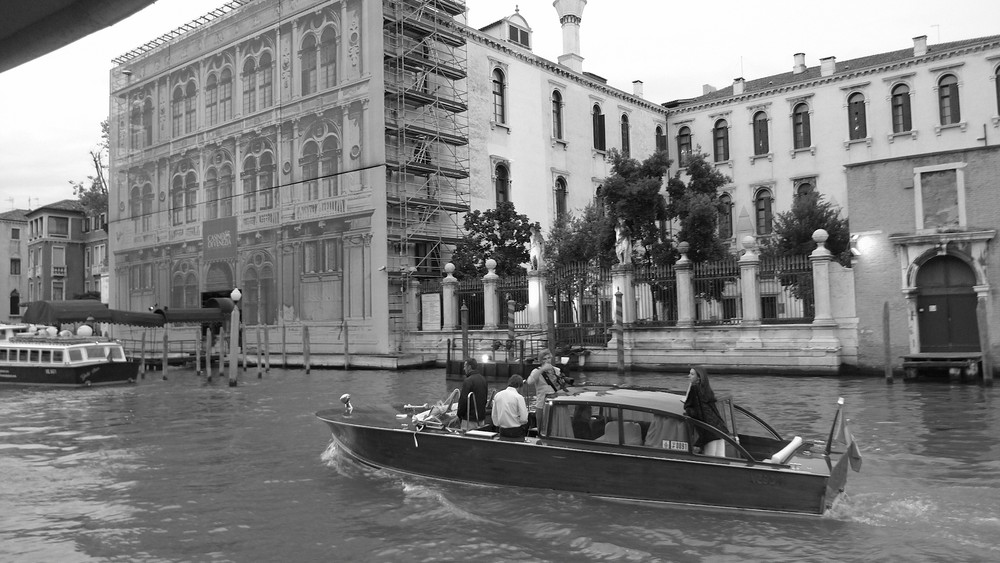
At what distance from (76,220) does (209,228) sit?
85.7 feet

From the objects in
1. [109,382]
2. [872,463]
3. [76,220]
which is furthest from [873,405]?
[76,220]

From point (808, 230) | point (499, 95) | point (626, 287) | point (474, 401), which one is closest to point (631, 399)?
point (474, 401)

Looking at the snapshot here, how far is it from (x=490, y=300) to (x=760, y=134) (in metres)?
20.6

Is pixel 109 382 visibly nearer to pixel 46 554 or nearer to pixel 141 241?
pixel 141 241

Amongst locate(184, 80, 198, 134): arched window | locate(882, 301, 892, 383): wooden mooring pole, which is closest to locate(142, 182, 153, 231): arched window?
locate(184, 80, 198, 134): arched window

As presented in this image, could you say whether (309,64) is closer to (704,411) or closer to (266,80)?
(266,80)

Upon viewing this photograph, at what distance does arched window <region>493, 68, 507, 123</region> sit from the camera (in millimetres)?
34688

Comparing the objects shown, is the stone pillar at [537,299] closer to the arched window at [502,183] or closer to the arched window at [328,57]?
the arched window at [502,183]

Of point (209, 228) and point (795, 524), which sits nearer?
point (795, 524)

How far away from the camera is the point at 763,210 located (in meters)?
40.8

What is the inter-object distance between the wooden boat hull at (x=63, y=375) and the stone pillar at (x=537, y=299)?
1342 cm

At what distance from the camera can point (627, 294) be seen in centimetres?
2492

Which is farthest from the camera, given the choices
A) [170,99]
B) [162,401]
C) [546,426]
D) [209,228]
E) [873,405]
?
[170,99]

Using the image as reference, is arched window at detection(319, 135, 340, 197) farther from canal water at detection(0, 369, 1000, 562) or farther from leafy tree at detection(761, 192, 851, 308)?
canal water at detection(0, 369, 1000, 562)
